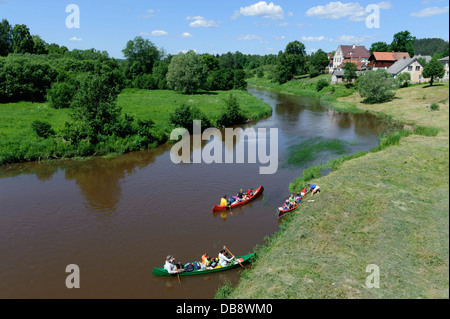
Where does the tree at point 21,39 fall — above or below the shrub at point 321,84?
above

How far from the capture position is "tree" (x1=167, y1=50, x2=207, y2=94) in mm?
78125

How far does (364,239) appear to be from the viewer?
17.3 m

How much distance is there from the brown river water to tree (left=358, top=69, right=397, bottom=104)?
4108 cm

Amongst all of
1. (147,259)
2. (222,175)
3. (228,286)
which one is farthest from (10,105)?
(228,286)

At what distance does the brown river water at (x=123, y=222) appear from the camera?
53.1 ft

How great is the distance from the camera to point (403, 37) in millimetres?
120125

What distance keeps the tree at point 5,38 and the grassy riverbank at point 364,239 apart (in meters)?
106

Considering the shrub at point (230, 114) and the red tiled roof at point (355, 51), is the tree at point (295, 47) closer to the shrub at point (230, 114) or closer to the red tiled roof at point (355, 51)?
the red tiled roof at point (355, 51)

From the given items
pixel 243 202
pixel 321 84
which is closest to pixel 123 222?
pixel 243 202

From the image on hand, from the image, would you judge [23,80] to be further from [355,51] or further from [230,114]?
[355,51]

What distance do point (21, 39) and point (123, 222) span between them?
Result: 4029 inches

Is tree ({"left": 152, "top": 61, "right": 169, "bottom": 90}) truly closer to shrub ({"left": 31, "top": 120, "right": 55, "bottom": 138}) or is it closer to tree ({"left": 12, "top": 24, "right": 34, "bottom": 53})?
tree ({"left": 12, "top": 24, "right": 34, "bottom": 53})

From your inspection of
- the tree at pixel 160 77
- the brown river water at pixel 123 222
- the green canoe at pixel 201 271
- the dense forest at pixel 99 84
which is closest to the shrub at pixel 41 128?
the dense forest at pixel 99 84

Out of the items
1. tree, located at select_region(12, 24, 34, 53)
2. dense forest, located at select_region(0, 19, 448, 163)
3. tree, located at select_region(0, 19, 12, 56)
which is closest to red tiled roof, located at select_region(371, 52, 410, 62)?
dense forest, located at select_region(0, 19, 448, 163)
